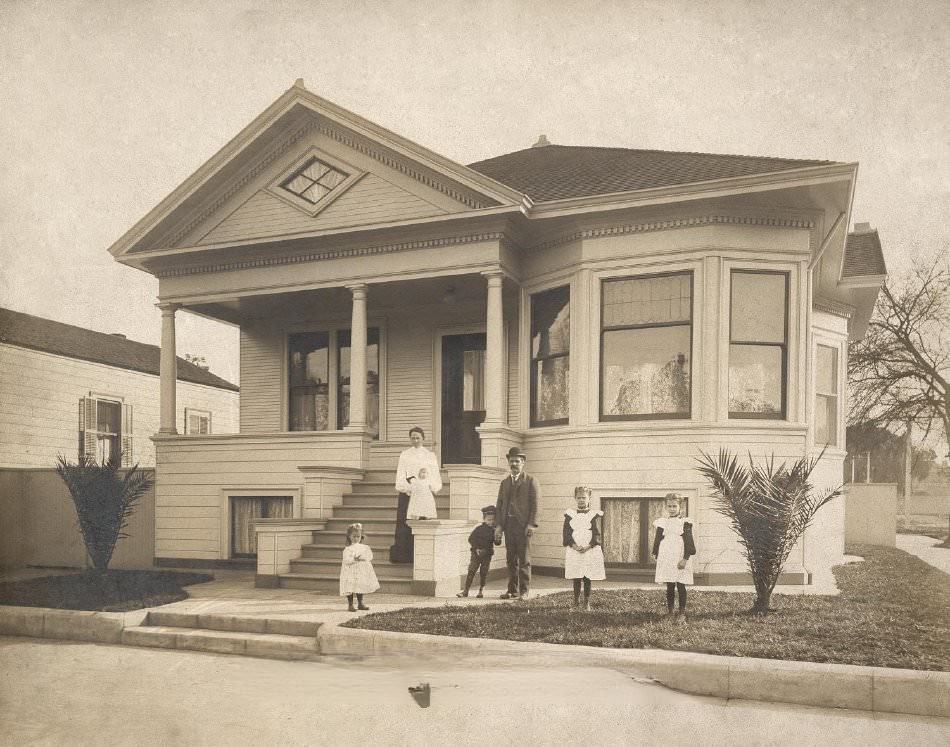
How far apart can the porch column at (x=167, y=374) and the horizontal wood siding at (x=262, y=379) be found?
185 cm

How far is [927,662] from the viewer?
18.2 feet

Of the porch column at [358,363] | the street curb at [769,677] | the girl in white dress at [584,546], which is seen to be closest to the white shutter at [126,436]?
the porch column at [358,363]

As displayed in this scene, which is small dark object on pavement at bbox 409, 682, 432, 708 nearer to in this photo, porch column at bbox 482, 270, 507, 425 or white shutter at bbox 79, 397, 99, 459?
porch column at bbox 482, 270, 507, 425

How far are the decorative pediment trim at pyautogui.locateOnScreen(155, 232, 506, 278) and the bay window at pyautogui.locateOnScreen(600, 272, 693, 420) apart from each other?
1904 mm

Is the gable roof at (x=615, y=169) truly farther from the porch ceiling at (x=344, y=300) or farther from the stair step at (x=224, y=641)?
the stair step at (x=224, y=641)

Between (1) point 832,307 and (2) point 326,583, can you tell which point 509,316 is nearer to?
(2) point 326,583

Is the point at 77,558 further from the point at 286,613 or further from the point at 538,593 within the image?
the point at 538,593

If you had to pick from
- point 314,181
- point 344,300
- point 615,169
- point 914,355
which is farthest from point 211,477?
point 914,355

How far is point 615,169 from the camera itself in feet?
38.8

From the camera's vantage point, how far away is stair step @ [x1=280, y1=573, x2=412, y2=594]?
9305 mm

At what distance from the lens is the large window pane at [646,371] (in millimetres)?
10289

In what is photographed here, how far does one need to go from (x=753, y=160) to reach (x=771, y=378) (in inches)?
121

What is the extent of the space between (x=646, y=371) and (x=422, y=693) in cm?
585

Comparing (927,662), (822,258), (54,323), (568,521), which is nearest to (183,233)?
(54,323)
